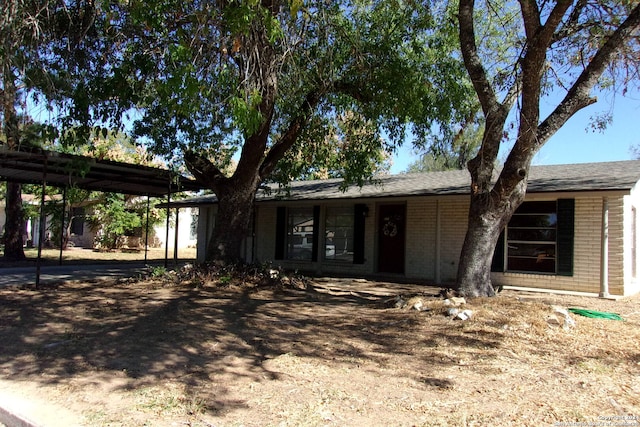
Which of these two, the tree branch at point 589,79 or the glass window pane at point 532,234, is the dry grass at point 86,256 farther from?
the tree branch at point 589,79

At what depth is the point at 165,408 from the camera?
416 centimetres

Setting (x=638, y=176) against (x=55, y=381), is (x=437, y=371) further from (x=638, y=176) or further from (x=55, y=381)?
(x=638, y=176)

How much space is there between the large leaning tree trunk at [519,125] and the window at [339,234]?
6995mm

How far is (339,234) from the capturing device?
15.7 meters

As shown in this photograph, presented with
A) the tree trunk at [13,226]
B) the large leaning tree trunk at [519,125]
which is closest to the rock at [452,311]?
the large leaning tree trunk at [519,125]

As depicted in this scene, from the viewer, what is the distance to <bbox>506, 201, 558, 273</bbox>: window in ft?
38.3

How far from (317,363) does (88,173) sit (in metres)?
9.48

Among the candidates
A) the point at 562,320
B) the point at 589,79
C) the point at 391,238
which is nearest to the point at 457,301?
the point at 562,320

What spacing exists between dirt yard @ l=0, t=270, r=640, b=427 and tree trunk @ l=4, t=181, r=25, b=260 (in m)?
10.3

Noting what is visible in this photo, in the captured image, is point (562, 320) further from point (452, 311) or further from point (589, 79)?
point (589, 79)

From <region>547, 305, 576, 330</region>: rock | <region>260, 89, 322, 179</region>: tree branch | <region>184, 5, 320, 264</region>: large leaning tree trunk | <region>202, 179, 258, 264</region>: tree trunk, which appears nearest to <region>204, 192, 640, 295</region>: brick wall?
<region>260, 89, 322, 179</region>: tree branch

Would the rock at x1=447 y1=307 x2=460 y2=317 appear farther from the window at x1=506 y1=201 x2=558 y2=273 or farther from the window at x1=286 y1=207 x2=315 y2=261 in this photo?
the window at x1=286 y1=207 x2=315 y2=261

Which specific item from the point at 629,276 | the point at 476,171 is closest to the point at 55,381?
the point at 476,171

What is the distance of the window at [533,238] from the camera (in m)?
11.7
